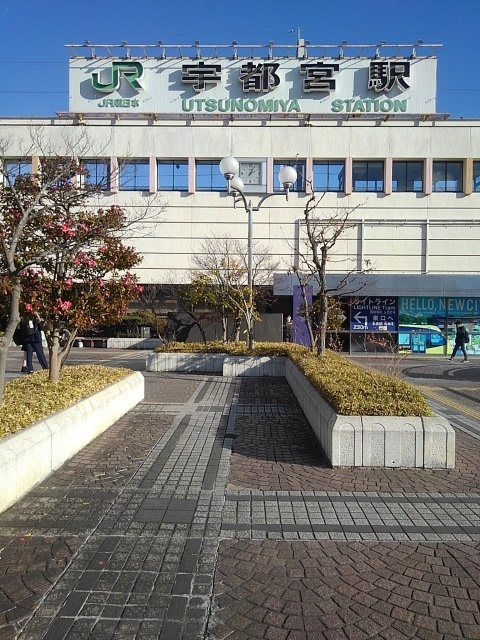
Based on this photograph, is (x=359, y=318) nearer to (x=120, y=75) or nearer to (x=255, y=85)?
(x=255, y=85)

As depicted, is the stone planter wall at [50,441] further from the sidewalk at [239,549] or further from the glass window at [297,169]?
the glass window at [297,169]

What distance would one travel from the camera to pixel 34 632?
8.57 feet

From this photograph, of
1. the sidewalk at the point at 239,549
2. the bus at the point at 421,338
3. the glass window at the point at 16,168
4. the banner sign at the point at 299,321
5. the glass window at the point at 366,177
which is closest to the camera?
the sidewalk at the point at 239,549

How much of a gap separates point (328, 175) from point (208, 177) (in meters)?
6.21

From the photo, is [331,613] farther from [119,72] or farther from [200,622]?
[119,72]

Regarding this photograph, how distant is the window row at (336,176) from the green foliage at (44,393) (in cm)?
1753

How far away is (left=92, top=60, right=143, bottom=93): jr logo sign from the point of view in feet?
79.3

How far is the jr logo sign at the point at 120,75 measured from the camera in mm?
24156

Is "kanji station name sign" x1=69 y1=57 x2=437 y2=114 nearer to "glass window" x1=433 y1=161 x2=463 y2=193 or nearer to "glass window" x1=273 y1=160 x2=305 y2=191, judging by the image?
"glass window" x1=273 y1=160 x2=305 y2=191

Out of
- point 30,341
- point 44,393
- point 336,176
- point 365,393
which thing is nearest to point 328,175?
point 336,176

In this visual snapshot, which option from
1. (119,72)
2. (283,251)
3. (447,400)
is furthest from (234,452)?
(119,72)

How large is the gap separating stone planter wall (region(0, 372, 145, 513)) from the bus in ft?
61.9

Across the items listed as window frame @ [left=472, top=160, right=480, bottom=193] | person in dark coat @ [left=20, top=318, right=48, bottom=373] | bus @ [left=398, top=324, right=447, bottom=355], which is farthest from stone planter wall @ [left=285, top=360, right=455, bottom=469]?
window frame @ [left=472, top=160, right=480, bottom=193]

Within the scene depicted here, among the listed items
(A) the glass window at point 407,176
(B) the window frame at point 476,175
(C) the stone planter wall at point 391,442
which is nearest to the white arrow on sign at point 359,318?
(A) the glass window at point 407,176
